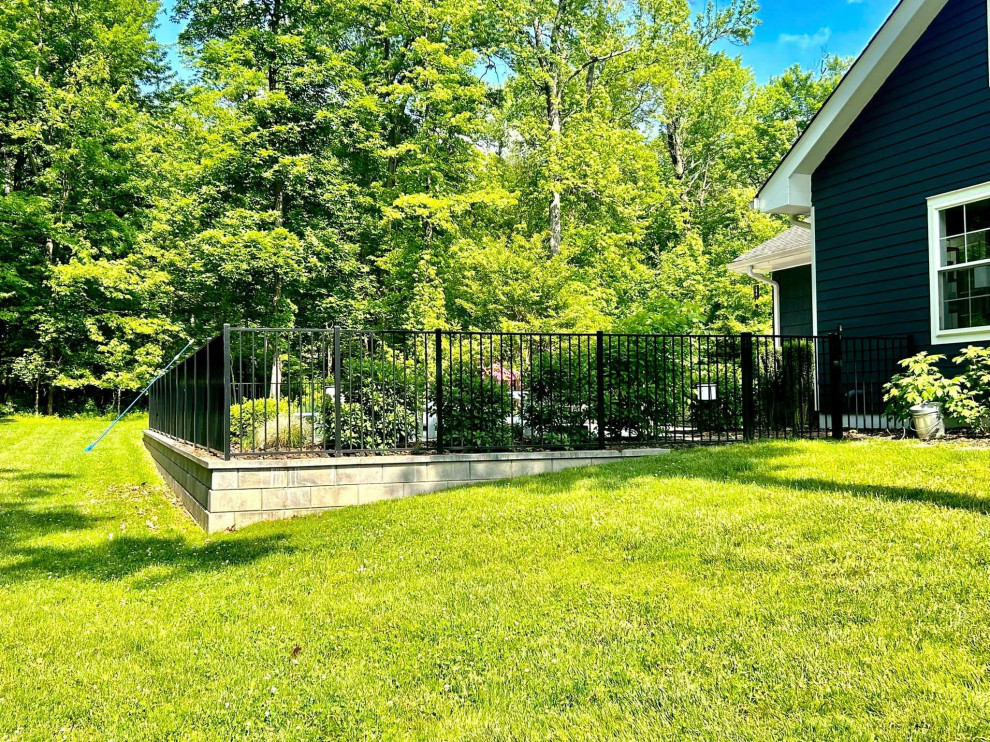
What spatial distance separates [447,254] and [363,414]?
13651 millimetres

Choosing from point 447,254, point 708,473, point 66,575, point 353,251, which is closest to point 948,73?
point 708,473

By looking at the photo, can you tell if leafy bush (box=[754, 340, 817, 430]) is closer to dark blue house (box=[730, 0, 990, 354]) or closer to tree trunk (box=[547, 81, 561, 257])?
dark blue house (box=[730, 0, 990, 354])

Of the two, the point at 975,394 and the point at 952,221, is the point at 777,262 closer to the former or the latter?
the point at 952,221

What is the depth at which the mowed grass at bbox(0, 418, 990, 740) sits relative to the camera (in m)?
2.67

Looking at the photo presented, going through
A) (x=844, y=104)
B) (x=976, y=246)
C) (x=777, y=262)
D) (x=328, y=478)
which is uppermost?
(x=844, y=104)

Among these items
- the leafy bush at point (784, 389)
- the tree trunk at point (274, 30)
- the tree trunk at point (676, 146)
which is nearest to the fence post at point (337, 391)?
the leafy bush at point (784, 389)

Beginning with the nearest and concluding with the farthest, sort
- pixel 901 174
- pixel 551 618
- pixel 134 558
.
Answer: pixel 551 618 < pixel 134 558 < pixel 901 174

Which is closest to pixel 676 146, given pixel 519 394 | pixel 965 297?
pixel 965 297

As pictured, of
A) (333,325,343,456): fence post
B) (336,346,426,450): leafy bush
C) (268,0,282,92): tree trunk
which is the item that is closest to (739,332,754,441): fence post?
(336,346,426,450): leafy bush

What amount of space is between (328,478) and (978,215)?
8675 mm

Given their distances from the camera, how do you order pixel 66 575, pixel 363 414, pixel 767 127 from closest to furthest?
pixel 66 575, pixel 363 414, pixel 767 127

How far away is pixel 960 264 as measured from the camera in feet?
28.2

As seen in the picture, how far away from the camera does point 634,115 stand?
28.8 meters

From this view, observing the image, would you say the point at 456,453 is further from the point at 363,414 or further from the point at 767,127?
the point at 767,127
